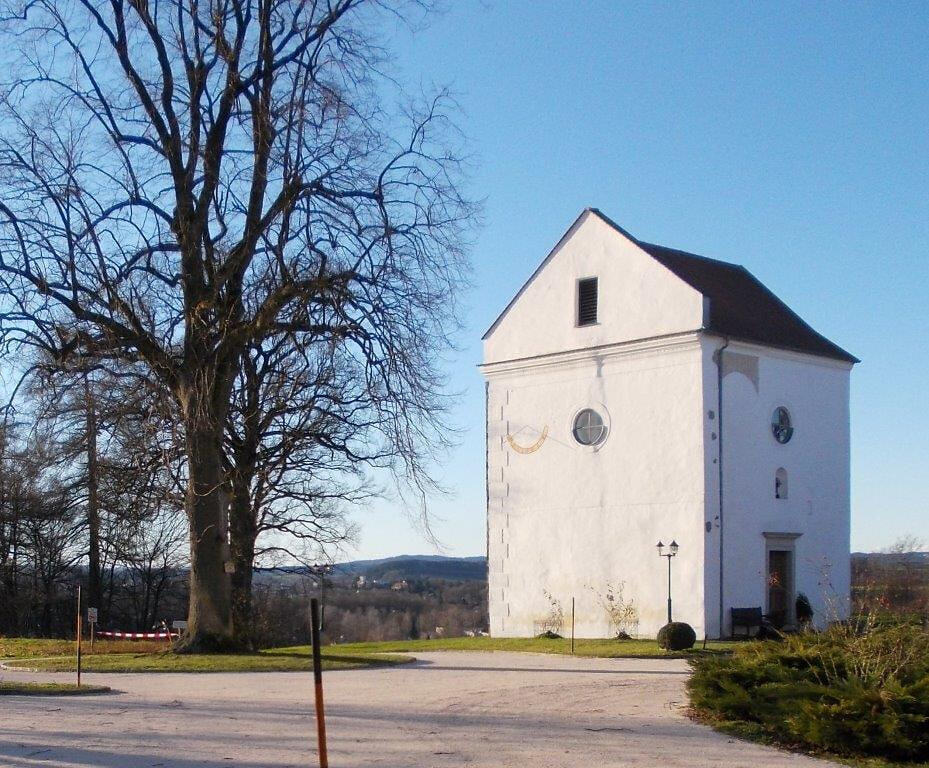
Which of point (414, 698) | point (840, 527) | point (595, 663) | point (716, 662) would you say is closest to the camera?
point (716, 662)

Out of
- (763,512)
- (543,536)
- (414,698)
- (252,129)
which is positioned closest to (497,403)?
(543,536)

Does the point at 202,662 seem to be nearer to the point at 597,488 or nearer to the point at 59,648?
the point at 59,648

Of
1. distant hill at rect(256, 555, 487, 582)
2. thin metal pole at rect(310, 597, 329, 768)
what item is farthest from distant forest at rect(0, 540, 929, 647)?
thin metal pole at rect(310, 597, 329, 768)

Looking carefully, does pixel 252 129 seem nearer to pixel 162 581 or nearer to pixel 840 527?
pixel 840 527

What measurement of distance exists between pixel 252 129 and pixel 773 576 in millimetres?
19670

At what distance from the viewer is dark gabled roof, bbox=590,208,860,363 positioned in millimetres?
36031

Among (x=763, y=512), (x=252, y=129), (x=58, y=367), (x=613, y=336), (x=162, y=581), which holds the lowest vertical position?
(x=162, y=581)

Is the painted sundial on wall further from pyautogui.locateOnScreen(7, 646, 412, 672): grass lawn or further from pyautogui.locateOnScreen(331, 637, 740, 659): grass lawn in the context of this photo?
pyautogui.locateOnScreen(7, 646, 412, 672): grass lawn

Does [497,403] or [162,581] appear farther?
[162,581]

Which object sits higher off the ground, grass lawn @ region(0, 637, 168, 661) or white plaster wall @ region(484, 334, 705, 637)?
white plaster wall @ region(484, 334, 705, 637)

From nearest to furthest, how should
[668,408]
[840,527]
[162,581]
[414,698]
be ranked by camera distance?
[414,698] < [668,408] < [840,527] < [162,581]

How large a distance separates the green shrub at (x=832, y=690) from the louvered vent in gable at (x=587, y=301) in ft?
72.5

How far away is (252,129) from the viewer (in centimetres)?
2486

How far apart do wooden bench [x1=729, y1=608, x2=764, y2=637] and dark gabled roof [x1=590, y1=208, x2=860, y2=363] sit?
7.46 m
